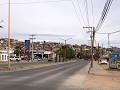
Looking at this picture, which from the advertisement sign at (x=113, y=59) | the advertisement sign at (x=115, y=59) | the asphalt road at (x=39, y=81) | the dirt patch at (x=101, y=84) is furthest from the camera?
the advertisement sign at (x=113, y=59)

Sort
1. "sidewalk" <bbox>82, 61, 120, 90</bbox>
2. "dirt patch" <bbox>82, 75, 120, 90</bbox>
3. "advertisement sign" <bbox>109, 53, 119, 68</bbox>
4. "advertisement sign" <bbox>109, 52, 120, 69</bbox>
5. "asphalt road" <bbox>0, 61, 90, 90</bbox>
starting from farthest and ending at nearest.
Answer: "advertisement sign" <bbox>109, 53, 119, 68</bbox>, "advertisement sign" <bbox>109, 52, 120, 69</bbox>, "sidewalk" <bbox>82, 61, 120, 90</bbox>, "dirt patch" <bbox>82, 75, 120, 90</bbox>, "asphalt road" <bbox>0, 61, 90, 90</bbox>

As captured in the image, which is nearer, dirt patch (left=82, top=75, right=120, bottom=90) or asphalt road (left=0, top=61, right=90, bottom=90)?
asphalt road (left=0, top=61, right=90, bottom=90)

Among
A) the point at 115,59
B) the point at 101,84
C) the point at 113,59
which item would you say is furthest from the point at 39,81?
the point at 113,59

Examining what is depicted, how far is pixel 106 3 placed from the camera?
80.0 feet

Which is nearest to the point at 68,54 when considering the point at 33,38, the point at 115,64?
the point at 33,38

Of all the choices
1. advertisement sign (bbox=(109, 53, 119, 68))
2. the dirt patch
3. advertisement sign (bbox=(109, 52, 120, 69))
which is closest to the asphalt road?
the dirt patch

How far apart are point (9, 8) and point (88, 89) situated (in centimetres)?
2740

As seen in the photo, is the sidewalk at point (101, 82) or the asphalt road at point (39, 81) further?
the sidewalk at point (101, 82)

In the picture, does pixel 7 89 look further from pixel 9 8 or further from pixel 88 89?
pixel 9 8

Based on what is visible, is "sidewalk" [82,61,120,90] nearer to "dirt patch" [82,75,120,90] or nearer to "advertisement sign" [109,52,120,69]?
"dirt patch" [82,75,120,90]

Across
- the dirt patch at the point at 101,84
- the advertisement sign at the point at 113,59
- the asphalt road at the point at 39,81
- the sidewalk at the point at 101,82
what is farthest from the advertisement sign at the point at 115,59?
the dirt patch at the point at 101,84

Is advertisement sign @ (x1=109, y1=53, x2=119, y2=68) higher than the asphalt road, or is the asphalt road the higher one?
advertisement sign @ (x1=109, y1=53, x2=119, y2=68)

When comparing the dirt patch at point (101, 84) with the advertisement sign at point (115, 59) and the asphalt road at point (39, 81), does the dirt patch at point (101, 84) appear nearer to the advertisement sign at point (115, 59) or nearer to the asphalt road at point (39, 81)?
the asphalt road at point (39, 81)

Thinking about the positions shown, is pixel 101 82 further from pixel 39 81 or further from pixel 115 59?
pixel 115 59
